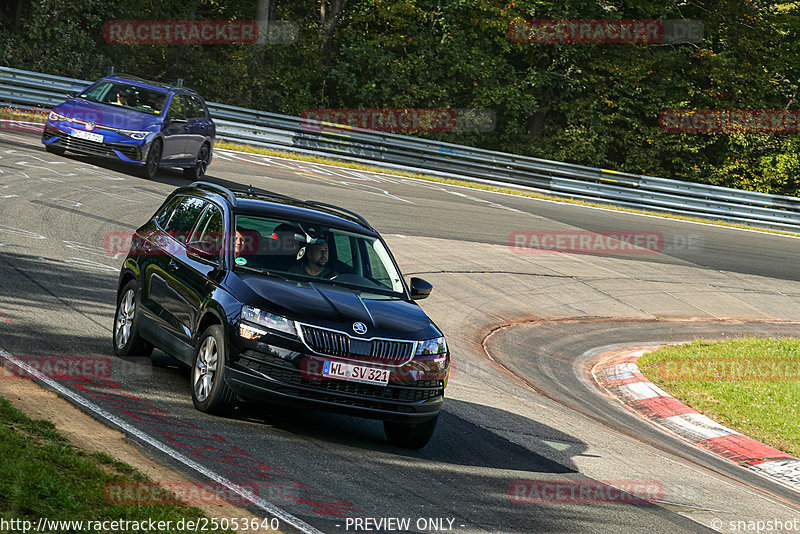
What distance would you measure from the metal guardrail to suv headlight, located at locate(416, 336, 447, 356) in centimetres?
2246

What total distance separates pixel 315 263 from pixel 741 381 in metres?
7.96

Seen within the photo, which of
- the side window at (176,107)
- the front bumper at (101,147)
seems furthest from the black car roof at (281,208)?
the side window at (176,107)

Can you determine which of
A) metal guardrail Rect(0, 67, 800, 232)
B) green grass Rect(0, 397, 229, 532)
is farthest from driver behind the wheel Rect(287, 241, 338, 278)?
metal guardrail Rect(0, 67, 800, 232)

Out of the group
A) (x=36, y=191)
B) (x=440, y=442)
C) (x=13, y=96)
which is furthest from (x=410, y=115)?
(x=440, y=442)

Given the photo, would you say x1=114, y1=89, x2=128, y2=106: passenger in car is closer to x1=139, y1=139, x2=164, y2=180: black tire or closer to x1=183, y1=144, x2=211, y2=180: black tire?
x1=139, y1=139, x2=164, y2=180: black tire

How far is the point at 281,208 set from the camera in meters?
8.89

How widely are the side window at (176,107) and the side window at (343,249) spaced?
40.5 ft

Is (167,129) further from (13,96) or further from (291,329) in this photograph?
(291,329)

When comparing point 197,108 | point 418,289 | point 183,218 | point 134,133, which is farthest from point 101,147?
point 418,289

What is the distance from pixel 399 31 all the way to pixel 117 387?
102 ft

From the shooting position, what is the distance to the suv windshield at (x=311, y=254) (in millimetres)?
8306

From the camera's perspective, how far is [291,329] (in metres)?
7.38
